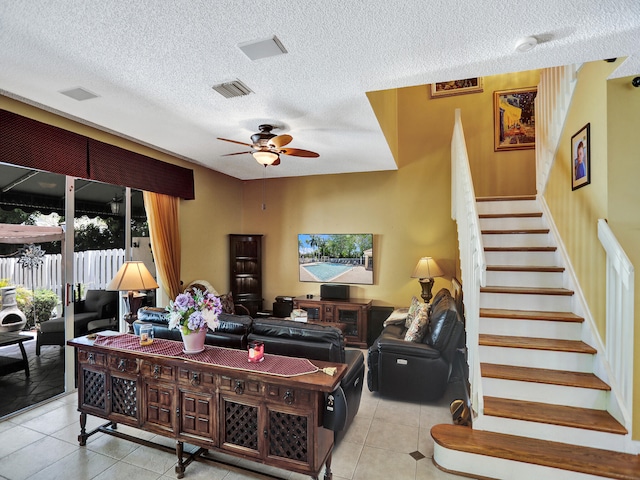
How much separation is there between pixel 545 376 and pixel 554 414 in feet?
0.94

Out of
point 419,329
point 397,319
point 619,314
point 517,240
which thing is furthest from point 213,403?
point 517,240

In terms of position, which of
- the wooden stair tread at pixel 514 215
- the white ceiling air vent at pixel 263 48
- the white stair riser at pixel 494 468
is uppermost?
the white ceiling air vent at pixel 263 48

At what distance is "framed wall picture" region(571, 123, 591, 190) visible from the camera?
283 cm

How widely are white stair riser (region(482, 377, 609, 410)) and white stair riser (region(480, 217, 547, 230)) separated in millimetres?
2008

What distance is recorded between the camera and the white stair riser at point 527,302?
10.3ft

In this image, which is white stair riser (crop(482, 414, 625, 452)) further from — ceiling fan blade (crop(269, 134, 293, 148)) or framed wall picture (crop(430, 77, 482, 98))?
framed wall picture (crop(430, 77, 482, 98))

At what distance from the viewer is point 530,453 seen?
2.26 metres

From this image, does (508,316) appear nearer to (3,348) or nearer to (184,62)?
(184,62)

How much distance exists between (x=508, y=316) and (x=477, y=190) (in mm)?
3095

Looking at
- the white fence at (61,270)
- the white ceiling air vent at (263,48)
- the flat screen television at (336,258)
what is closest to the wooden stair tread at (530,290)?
the flat screen television at (336,258)

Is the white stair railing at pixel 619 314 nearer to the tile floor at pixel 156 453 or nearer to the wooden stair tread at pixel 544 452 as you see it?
the wooden stair tread at pixel 544 452

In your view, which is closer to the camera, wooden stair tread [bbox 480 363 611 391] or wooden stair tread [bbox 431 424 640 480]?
wooden stair tread [bbox 431 424 640 480]

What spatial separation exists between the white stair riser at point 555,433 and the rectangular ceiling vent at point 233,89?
317cm

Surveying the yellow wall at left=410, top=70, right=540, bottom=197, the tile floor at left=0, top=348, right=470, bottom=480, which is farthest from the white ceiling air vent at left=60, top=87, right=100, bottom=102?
the yellow wall at left=410, top=70, right=540, bottom=197
